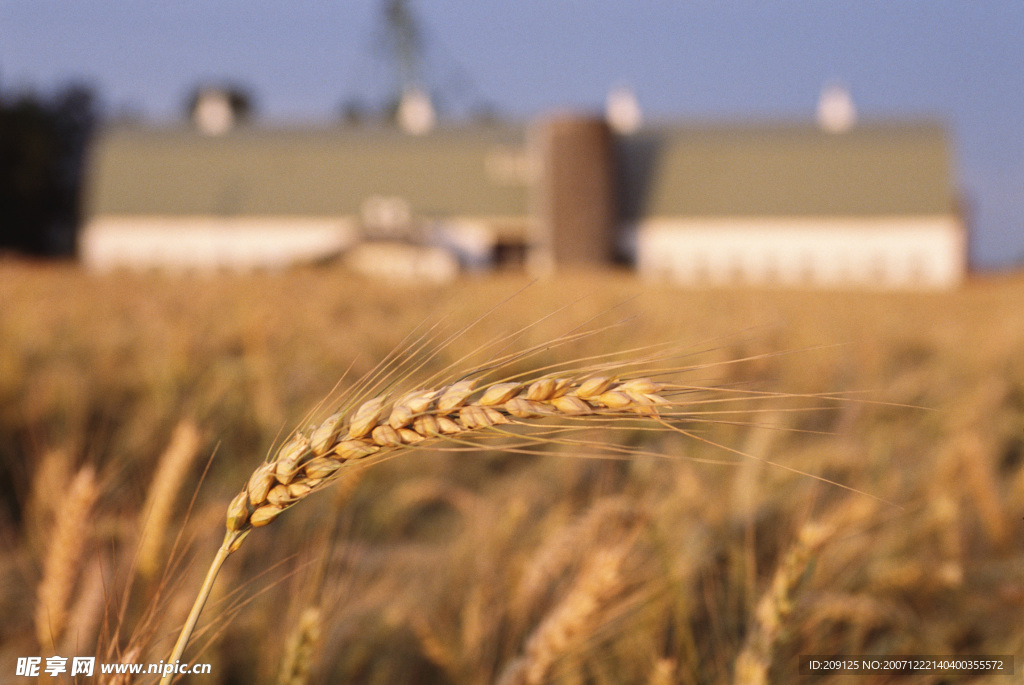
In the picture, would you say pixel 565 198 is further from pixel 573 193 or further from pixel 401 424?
pixel 401 424

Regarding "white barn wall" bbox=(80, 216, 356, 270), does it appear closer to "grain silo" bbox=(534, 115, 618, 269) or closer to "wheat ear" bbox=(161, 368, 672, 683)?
"grain silo" bbox=(534, 115, 618, 269)

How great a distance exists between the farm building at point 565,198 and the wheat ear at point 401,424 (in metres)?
24.2

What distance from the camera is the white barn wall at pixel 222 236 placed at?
2638 centimetres

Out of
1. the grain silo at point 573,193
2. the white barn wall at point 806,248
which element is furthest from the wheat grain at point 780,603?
the white barn wall at point 806,248

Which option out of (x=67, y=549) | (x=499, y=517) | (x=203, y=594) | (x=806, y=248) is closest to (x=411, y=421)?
(x=203, y=594)

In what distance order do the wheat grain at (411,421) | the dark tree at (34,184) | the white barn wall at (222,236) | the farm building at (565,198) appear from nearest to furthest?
1. the wheat grain at (411,421)
2. the farm building at (565,198)
3. the white barn wall at (222,236)
4. the dark tree at (34,184)

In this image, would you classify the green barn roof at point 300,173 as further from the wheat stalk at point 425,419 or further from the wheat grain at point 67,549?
the wheat stalk at point 425,419

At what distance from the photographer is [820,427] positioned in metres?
3.23

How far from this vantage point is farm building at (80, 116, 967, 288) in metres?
25.5

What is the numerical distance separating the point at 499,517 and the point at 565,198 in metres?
23.7

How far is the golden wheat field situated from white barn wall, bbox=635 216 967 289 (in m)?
23.0

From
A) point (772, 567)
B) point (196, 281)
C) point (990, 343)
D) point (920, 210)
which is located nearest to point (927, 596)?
point (772, 567)

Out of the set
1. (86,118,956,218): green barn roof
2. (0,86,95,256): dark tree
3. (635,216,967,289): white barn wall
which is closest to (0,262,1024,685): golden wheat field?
(635,216,967,289): white barn wall

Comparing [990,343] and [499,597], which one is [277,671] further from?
[990,343]
